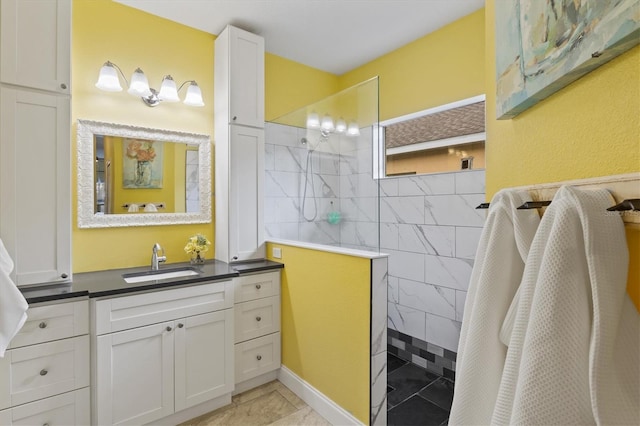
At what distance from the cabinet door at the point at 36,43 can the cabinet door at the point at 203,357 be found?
166 centimetres

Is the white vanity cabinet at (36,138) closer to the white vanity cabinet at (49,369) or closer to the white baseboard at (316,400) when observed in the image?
the white vanity cabinet at (49,369)

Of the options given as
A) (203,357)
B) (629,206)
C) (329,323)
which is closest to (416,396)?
(329,323)

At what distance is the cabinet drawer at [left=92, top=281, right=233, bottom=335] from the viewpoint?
5.98 ft

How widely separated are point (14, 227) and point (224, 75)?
1.75 m

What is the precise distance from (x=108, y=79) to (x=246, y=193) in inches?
48.7

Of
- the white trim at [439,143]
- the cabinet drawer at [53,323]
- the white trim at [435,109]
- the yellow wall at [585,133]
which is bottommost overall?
the cabinet drawer at [53,323]

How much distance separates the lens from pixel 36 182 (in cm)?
184

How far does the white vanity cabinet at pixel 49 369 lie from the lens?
1.61 metres

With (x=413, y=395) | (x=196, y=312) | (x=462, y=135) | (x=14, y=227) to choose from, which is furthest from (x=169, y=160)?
(x=413, y=395)

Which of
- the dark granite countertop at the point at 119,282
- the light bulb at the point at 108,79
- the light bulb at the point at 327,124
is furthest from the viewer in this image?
the light bulb at the point at 327,124

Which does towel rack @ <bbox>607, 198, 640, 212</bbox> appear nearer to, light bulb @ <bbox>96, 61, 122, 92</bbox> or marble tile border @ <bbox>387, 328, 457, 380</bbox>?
marble tile border @ <bbox>387, 328, 457, 380</bbox>

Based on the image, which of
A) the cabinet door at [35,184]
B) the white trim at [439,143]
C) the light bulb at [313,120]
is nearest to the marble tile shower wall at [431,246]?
the white trim at [439,143]

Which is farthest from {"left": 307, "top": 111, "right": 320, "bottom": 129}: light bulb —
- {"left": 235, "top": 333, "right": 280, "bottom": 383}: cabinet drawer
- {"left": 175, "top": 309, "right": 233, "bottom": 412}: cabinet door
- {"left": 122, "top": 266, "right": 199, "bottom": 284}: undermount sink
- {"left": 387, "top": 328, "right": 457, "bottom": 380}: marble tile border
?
{"left": 387, "top": 328, "right": 457, "bottom": 380}: marble tile border

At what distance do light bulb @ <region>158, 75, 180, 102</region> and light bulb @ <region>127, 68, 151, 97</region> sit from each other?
0.38ft
